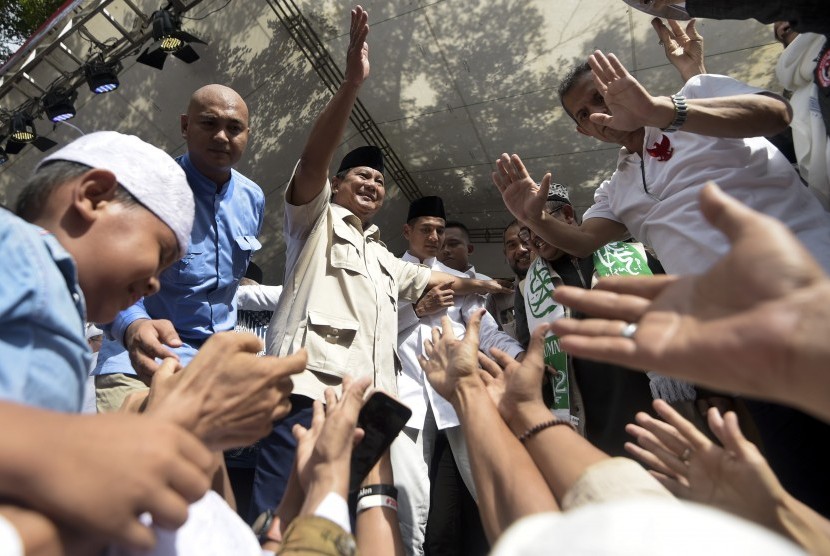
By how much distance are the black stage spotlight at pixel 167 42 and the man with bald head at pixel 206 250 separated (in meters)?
3.36

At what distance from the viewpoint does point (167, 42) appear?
5438 mm

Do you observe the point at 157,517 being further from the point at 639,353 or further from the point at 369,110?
the point at 369,110

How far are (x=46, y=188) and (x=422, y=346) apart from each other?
2214mm

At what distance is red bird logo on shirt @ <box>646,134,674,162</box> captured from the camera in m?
2.10

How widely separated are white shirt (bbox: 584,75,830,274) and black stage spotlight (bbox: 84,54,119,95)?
5555 millimetres

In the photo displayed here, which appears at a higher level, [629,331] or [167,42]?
[167,42]

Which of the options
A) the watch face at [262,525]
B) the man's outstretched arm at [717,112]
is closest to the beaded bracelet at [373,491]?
the watch face at [262,525]

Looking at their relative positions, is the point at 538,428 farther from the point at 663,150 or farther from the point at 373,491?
the point at 663,150

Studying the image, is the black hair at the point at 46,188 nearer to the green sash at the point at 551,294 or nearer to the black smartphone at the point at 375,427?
the black smartphone at the point at 375,427

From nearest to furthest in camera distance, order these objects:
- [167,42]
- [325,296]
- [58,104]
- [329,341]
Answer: [329,341]
[325,296]
[167,42]
[58,104]

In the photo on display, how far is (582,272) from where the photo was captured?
2.62 m

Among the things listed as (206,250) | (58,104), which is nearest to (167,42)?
(58,104)

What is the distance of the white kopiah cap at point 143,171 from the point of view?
116 centimetres

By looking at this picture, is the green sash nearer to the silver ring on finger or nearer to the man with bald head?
the man with bald head
